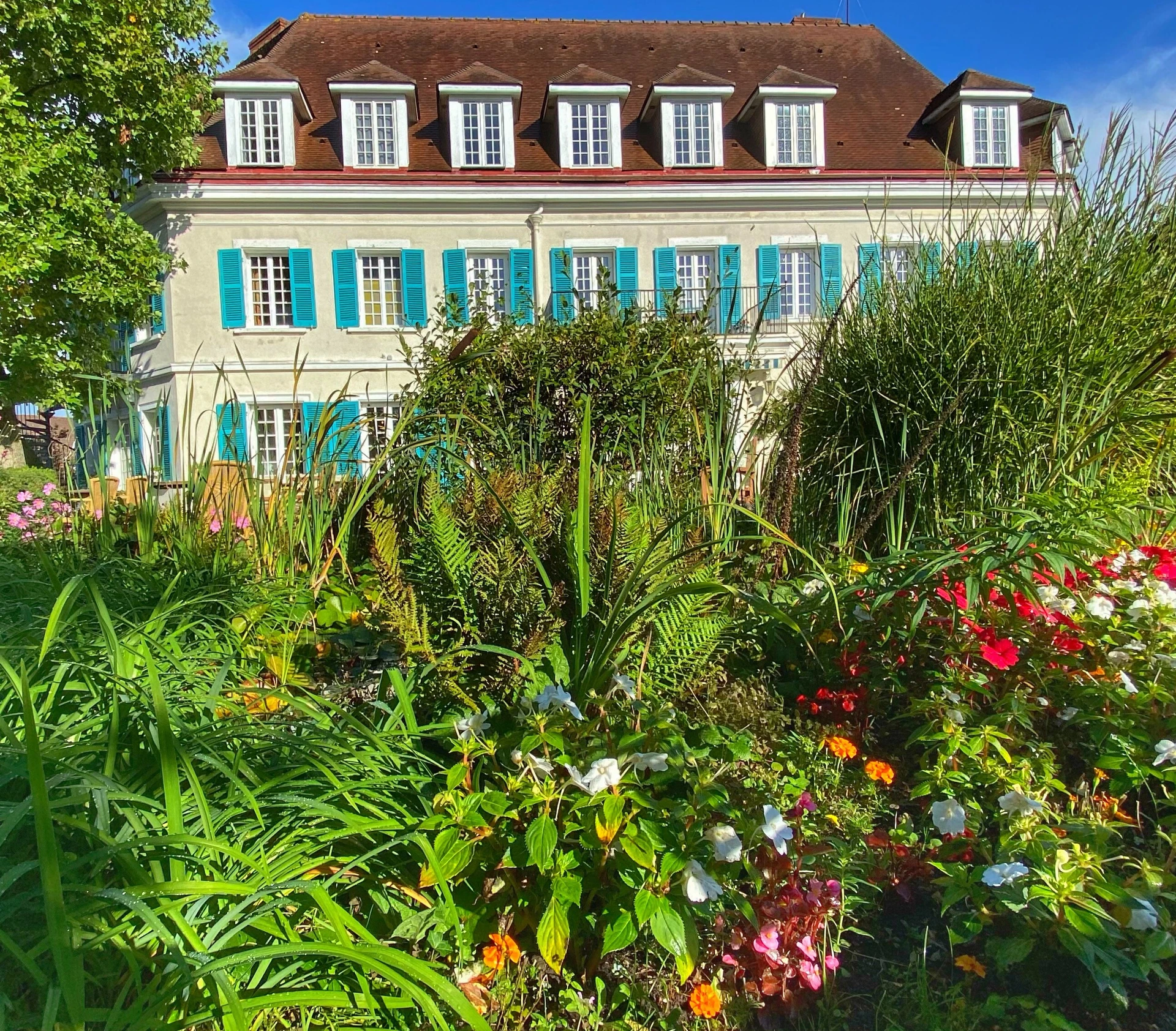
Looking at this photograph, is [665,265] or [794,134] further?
[794,134]

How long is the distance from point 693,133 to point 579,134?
2313 mm

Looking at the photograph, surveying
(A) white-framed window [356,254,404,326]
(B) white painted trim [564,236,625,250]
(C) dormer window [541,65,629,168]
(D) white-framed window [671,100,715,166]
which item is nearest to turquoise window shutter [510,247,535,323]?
(B) white painted trim [564,236,625,250]

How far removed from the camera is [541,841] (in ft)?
3.60

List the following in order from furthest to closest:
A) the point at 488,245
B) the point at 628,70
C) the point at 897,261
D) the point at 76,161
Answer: the point at 628,70 → the point at 488,245 → the point at 76,161 → the point at 897,261

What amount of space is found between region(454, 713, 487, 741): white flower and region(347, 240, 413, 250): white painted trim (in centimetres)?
1505

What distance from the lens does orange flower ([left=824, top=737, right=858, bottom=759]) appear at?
4.84 feet

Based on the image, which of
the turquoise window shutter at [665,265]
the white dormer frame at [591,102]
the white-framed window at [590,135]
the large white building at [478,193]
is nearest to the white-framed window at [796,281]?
the large white building at [478,193]

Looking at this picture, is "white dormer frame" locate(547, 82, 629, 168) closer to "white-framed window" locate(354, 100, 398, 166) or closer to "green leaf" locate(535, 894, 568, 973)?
"white-framed window" locate(354, 100, 398, 166)

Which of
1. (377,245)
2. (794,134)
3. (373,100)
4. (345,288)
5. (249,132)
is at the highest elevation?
(373,100)

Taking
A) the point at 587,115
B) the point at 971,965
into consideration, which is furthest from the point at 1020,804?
the point at 587,115

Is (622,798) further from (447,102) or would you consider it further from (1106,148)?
(447,102)

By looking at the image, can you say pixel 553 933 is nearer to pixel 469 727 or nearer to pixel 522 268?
pixel 469 727

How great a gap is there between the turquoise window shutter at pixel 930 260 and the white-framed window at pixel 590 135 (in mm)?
13896

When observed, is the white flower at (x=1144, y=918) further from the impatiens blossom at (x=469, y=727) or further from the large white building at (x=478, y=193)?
the large white building at (x=478, y=193)
